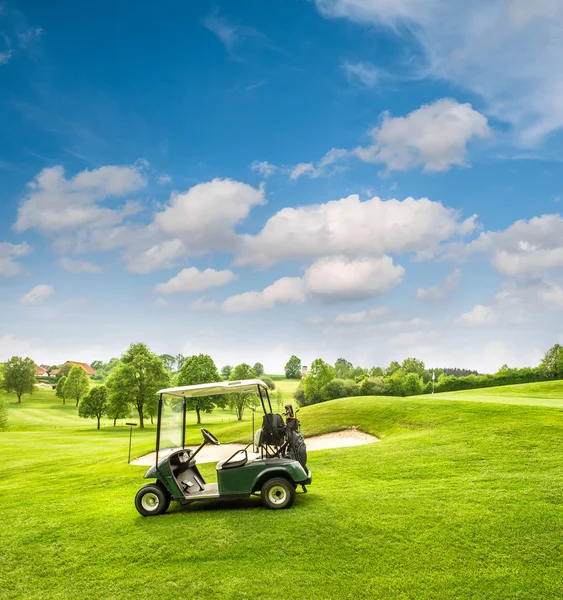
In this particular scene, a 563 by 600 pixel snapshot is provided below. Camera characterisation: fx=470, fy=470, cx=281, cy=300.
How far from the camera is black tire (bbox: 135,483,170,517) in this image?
9.48 m

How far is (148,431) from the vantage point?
46344 mm

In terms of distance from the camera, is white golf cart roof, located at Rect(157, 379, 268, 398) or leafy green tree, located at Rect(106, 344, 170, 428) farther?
leafy green tree, located at Rect(106, 344, 170, 428)

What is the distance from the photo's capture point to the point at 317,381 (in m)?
70.2

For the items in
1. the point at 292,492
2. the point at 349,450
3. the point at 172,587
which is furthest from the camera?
the point at 349,450

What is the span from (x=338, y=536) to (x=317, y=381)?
208 feet

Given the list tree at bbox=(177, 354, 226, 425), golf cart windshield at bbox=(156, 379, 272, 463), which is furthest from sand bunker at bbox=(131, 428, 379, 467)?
tree at bbox=(177, 354, 226, 425)

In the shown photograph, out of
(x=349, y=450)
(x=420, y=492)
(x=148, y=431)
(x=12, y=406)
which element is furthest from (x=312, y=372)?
(x=420, y=492)

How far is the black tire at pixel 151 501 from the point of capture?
948 centimetres

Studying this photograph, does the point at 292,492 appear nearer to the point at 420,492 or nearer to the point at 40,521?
the point at 420,492

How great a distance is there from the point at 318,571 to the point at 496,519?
3.50m

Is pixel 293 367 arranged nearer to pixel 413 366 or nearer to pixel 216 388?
pixel 413 366

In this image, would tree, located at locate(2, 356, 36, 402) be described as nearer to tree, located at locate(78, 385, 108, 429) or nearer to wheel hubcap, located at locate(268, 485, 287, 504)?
tree, located at locate(78, 385, 108, 429)

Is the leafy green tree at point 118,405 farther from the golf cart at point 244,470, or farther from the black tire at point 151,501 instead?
the black tire at point 151,501

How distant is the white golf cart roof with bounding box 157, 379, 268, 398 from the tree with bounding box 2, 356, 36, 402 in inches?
3251
